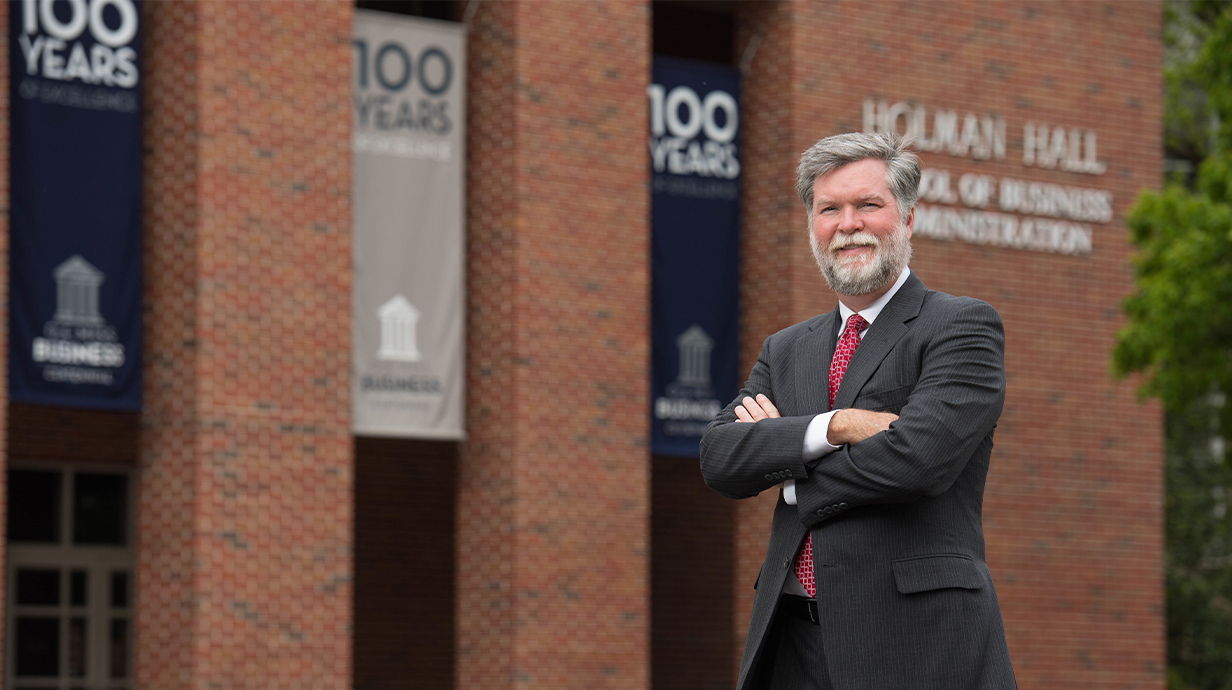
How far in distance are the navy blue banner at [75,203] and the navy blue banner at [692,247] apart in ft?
17.1

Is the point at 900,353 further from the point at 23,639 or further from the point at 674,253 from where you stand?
the point at 23,639

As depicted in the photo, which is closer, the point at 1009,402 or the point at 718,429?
the point at 718,429

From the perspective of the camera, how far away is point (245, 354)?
13969 millimetres

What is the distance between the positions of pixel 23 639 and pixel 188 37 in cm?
632

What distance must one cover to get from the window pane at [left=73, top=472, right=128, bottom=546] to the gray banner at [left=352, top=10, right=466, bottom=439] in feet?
11.2

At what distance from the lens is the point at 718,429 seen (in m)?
3.89

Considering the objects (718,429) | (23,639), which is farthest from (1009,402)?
(718,429)

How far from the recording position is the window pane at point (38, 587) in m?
16.3

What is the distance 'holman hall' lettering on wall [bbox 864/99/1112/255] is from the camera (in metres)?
17.5

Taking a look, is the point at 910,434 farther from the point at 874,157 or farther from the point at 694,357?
the point at 694,357

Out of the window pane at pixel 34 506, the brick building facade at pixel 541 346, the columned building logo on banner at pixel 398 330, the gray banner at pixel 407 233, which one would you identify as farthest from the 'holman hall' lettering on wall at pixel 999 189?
the window pane at pixel 34 506

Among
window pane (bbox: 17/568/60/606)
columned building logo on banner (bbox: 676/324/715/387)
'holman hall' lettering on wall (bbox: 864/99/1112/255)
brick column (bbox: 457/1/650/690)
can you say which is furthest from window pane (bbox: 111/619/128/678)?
'holman hall' lettering on wall (bbox: 864/99/1112/255)

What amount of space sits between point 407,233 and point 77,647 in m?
5.49

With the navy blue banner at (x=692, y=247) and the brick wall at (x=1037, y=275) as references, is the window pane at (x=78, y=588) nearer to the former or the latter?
the navy blue banner at (x=692, y=247)
